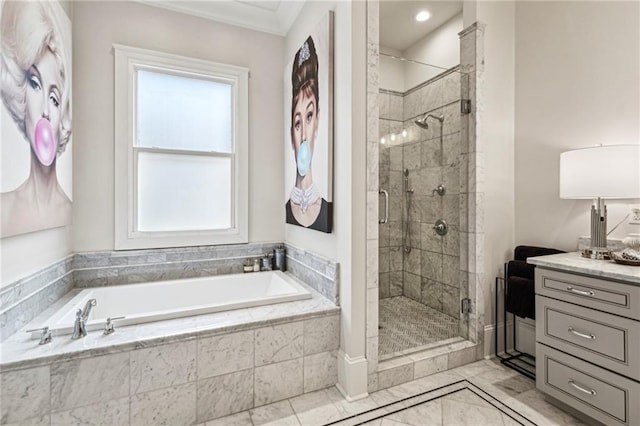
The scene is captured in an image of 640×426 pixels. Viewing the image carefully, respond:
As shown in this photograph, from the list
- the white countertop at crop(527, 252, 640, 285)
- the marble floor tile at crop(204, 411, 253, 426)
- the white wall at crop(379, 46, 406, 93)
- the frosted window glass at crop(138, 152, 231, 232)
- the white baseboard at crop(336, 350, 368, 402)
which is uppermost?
the white wall at crop(379, 46, 406, 93)

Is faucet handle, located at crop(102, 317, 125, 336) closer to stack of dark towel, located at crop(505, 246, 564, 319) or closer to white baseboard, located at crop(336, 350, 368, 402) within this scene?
white baseboard, located at crop(336, 350, 368, 402)

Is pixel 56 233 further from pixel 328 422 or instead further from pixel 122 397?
pixel 328 422

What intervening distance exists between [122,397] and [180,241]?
1301 millimetres

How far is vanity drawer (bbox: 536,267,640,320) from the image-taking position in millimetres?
A: 1434

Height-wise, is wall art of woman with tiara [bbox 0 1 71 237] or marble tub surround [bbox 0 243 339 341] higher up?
wall art of woman with tiara [bbox 0 1 71 237]

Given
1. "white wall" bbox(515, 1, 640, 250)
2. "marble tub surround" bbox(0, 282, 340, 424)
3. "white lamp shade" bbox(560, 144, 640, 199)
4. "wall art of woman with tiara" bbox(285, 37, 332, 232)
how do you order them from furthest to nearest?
"wall art of woman with tiara" bbox(285, 37, 332, 232) → "white wall" bbox(515, 1, 640, 250) → "white lamp shade" bbox(560, 144, 640, 199) → "marble tub surround" bbox(0, 282, 340, 424)

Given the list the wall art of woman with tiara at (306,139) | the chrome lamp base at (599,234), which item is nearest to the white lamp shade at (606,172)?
the chrome lamp base at (599,234)

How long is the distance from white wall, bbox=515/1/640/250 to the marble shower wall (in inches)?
20.1

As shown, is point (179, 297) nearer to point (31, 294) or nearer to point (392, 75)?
point (31, 294)

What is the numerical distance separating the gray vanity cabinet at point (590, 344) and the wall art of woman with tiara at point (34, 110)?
2867 millimetres

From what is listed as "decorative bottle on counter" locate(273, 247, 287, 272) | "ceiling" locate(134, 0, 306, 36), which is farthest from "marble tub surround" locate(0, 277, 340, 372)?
"ceiling" locate(134, 0, 306, 36)

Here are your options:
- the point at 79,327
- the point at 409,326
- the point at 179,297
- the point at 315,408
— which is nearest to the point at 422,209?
the point at 409,326

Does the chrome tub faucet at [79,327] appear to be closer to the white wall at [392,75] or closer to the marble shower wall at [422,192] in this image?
the marble shower wall at [422,192]

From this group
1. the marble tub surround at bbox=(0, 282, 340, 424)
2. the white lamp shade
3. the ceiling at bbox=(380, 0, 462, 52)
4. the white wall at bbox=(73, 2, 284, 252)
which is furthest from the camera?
the ceiling at bbox=(380, 0, 462, 52)
